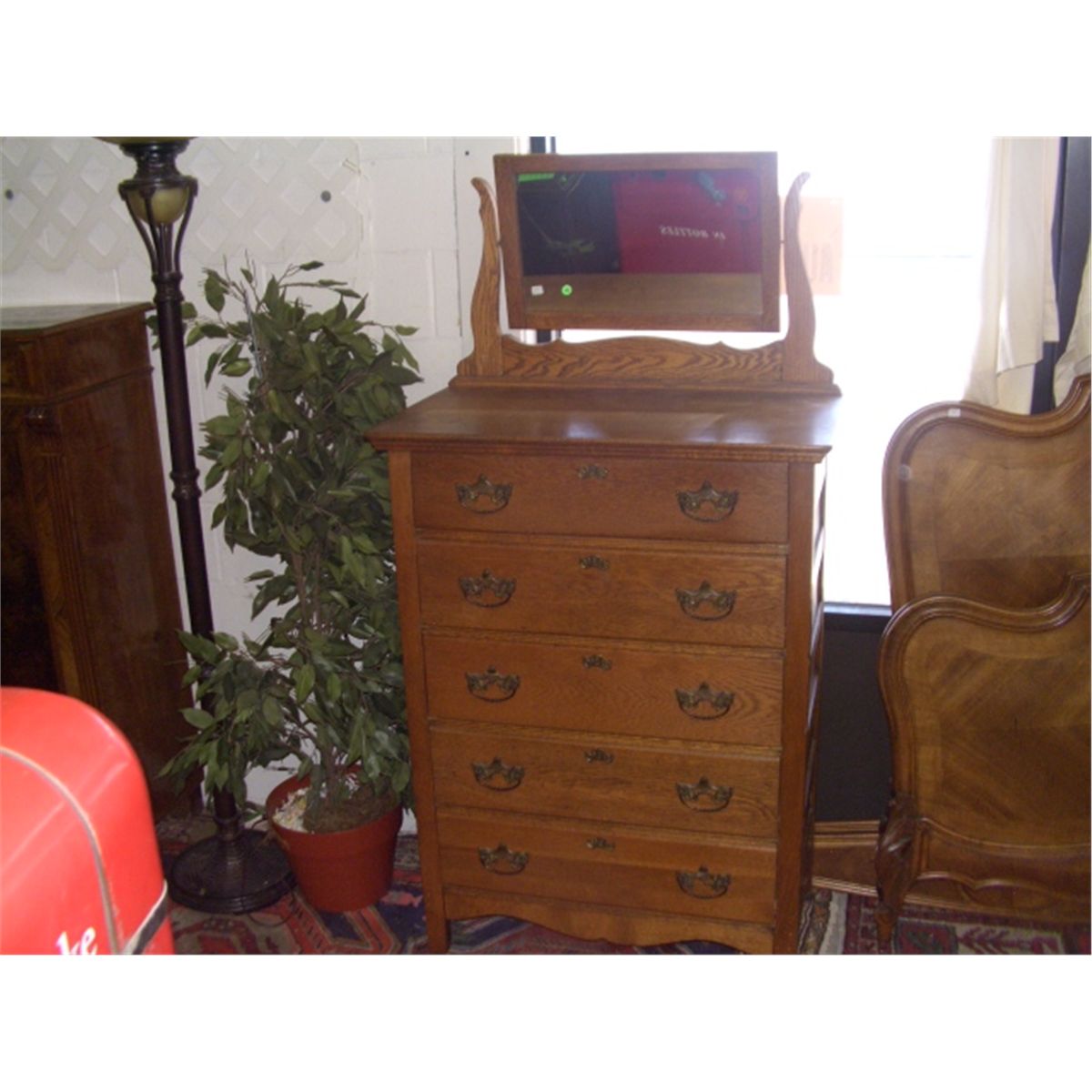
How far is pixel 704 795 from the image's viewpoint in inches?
88.1

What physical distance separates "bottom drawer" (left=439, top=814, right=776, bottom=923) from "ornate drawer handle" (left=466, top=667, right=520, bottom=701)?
10.4 inches

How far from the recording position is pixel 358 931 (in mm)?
2691

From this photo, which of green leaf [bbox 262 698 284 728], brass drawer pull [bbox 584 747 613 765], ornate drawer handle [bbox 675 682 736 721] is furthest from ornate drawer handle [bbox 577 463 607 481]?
green leaf [bbox 262 698 284 728]

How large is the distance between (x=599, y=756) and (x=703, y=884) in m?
0.31

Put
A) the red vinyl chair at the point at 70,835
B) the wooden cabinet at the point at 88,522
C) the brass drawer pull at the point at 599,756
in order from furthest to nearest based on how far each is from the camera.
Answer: the wooden cabinet at the point at 88,522, the brass drawer pull at the point at 599,756, the red vinyl chair at the point at 70,835

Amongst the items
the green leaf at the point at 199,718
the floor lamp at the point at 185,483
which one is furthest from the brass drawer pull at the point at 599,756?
the floor lamp at the point at 185,483

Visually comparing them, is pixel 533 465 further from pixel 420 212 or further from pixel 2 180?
pixel 2 180

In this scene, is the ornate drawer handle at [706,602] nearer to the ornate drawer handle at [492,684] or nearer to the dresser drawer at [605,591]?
the dresser drawer at [605,591]

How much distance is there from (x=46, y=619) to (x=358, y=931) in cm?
97

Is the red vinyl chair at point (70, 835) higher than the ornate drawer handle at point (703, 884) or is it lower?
higher

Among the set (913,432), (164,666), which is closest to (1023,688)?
(913,432)

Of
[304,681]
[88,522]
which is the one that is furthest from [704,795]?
[88,522]

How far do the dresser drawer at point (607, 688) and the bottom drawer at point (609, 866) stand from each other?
0.73ft

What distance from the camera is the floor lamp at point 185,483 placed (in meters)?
2.37
